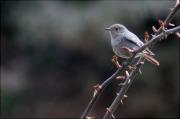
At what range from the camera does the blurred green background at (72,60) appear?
31.9ft

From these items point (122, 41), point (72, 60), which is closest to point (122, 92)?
point (122, 41)

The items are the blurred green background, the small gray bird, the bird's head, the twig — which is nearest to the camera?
the twig

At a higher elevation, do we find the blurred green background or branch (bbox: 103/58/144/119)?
branch (bbox: 103/58/144/119)

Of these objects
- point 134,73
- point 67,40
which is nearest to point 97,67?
point 67,40

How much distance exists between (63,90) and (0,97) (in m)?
1.31

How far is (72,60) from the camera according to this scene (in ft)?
35.6

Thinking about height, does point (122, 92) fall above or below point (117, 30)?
above

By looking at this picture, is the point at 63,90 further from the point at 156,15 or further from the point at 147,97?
the point at 156,15

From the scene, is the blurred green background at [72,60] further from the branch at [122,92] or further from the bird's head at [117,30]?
the branch at [122,92]

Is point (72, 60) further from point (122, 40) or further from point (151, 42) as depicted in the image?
point (151, 42)

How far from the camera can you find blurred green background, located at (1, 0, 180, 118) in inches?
383

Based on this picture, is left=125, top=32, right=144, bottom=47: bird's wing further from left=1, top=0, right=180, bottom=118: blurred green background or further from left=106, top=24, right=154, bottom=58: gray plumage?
left=1, top=0, right=180, bottom=118: blurred green background

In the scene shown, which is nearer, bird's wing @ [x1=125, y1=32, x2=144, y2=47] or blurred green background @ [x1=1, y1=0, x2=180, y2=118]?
bird's wing @ [x1=125, y1=32, x2=144, y2=47]

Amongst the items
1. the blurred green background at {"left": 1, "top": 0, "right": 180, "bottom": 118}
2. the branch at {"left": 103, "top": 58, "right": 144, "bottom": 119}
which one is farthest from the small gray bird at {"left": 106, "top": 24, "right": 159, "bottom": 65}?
the blurred green background at {"left": 1, "top": 0, "right": 180, "bottom": 118}
